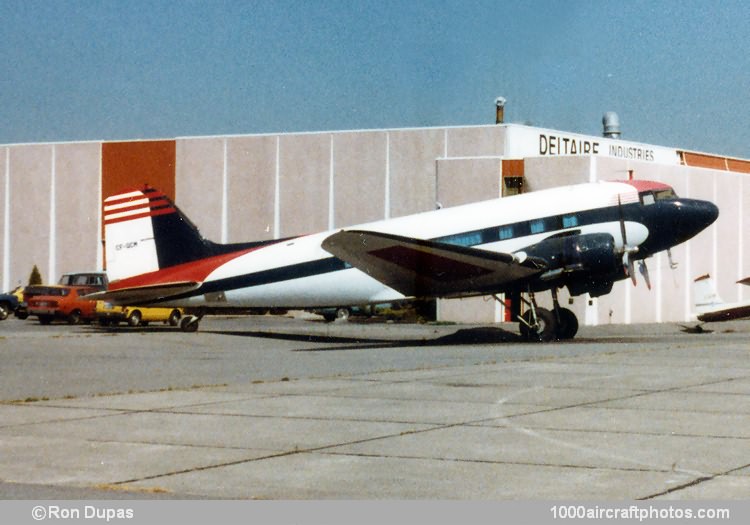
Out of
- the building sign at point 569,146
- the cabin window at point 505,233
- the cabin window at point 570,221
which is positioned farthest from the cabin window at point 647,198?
the building sign at point 569,146

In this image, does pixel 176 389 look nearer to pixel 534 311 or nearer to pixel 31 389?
pixel 31 389

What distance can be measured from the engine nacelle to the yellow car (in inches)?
758

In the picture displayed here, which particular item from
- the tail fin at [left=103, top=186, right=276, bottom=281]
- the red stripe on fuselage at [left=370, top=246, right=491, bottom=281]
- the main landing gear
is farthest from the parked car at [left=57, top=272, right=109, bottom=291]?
the main landing gear

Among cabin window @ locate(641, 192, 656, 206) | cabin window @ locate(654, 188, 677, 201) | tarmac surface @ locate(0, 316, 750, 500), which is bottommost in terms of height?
tarmac surface @ locate(0, 316, 750, 500)

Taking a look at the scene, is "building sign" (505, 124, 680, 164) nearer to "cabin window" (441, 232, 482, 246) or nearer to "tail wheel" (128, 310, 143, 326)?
"tail wheel" (128, 310, 143, 326)

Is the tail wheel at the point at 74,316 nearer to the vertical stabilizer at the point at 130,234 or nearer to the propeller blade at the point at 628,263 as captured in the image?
the vertical stabilizer at the point at 130,234

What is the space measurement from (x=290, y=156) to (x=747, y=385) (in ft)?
164

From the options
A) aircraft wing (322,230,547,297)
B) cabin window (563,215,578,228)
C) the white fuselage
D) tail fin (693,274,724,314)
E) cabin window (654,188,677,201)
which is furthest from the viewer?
tail fin (693,274,724,314)

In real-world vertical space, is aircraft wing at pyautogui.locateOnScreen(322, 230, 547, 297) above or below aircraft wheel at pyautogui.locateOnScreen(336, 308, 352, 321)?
above

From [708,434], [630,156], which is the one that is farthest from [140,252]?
[630,156]

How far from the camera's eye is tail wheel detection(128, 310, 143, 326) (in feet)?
144

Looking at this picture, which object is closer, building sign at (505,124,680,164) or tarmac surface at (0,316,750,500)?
tarmac surface at (0,316,750,500)

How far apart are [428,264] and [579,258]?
425 cm

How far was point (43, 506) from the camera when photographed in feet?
25.7
